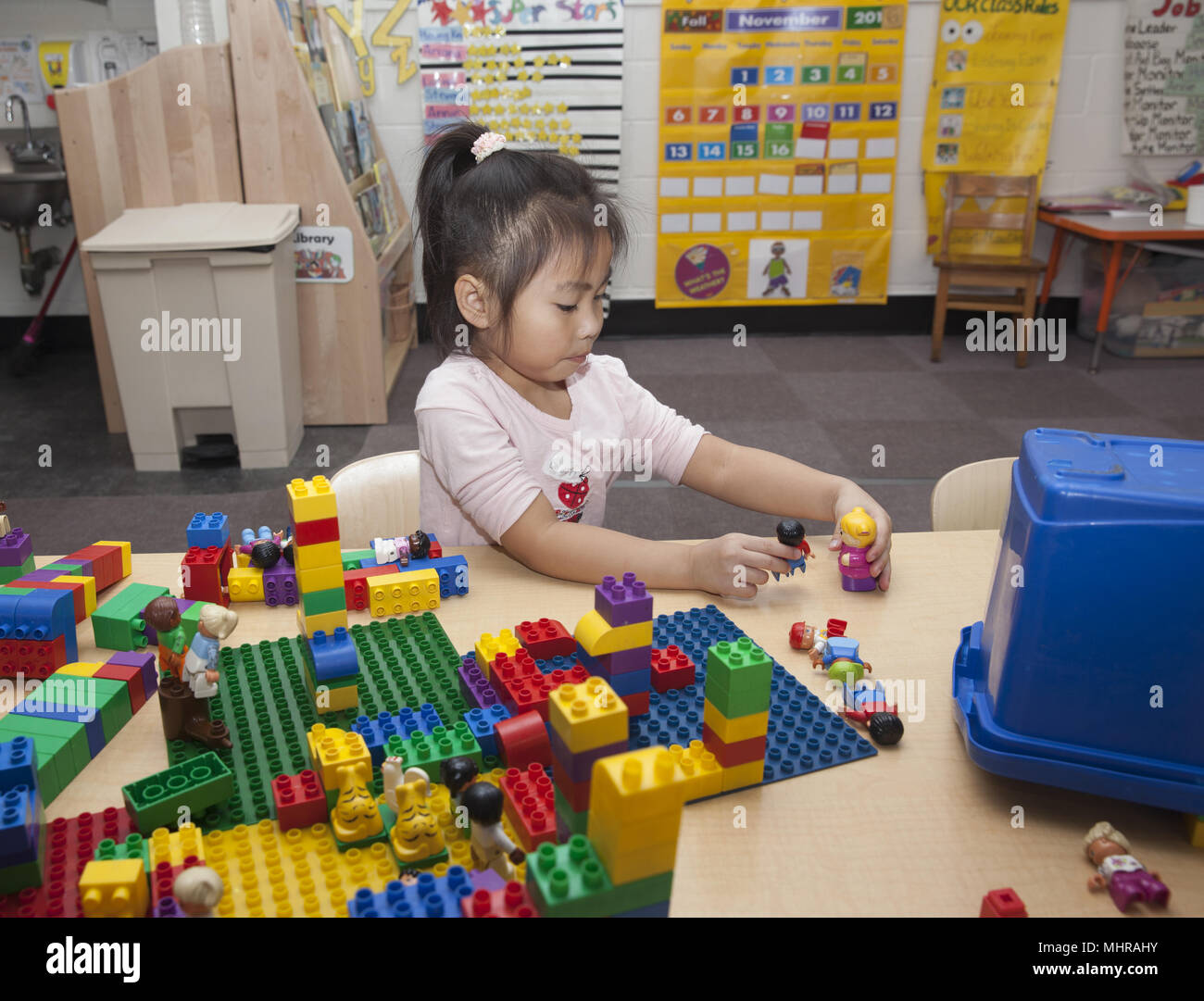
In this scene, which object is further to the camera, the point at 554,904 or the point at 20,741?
the point at 20,741

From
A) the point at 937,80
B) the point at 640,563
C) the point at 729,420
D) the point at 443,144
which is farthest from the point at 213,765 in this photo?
the point at 937,80

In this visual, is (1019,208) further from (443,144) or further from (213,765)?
(213,765)

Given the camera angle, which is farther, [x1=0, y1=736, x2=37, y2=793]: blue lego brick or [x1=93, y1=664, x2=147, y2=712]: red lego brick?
[x1=93, y1=664, x2=147, y2=712]: red lego brick

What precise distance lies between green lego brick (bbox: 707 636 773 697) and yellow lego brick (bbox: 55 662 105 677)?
0.60 metres

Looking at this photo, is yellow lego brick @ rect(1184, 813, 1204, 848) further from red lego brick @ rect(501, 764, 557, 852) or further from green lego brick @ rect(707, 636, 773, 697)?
red lego brick @ rect(501, 764, 557, 852)

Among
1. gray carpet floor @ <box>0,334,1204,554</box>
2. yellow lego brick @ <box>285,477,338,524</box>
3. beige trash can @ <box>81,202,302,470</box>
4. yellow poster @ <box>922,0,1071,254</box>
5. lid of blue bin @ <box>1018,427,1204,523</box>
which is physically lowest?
gray carpet floor @ <box>0,334,1204,554</box>

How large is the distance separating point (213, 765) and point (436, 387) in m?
0.65

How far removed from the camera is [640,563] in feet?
3.86

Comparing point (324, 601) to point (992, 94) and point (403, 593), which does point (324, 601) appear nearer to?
point (403, 593)

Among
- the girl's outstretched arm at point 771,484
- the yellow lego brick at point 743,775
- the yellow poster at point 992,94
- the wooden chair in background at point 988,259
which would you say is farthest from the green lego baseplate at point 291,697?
the yellow poster at point 992,94

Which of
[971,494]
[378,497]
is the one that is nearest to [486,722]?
[378,497]

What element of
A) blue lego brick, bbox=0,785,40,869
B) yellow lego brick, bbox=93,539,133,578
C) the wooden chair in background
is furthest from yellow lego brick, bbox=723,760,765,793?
the wooden chair in background

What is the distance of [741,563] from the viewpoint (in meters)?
1.12

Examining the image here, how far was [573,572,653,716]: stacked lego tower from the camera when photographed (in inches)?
35.3
